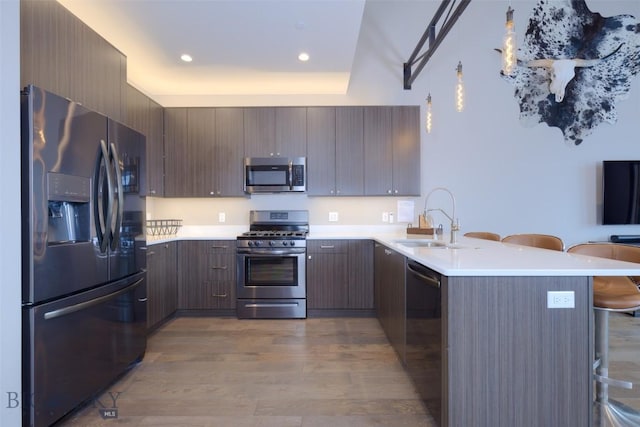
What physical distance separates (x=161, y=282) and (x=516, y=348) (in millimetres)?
3043

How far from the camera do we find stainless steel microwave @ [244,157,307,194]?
360 cm

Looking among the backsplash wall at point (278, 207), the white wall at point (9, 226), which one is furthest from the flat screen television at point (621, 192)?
the white wall at point (9, 226)

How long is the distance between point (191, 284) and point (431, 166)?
3258mm

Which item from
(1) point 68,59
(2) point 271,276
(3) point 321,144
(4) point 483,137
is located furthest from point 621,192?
(1) point 68,59

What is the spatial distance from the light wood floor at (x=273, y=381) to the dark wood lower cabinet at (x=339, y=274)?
37cm

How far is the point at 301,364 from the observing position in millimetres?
2324

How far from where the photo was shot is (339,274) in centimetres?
341

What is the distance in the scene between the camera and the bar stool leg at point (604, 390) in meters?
1.51

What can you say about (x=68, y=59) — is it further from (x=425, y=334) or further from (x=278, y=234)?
(x=425, y=334)

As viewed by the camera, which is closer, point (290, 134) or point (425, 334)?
point (425, 334)

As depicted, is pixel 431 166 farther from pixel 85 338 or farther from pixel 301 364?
pixel 85 338

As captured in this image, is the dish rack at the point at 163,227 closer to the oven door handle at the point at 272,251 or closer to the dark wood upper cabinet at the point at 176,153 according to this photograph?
the dark wood upper cabinet at the point at 176,153

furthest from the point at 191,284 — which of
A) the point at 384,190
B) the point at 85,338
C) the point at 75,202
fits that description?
the point at 384,190

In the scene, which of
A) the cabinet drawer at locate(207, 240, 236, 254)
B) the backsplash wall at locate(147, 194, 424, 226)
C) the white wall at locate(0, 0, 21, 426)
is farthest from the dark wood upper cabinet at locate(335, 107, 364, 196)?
the white wall at locate(0, 0, 21, 426)
